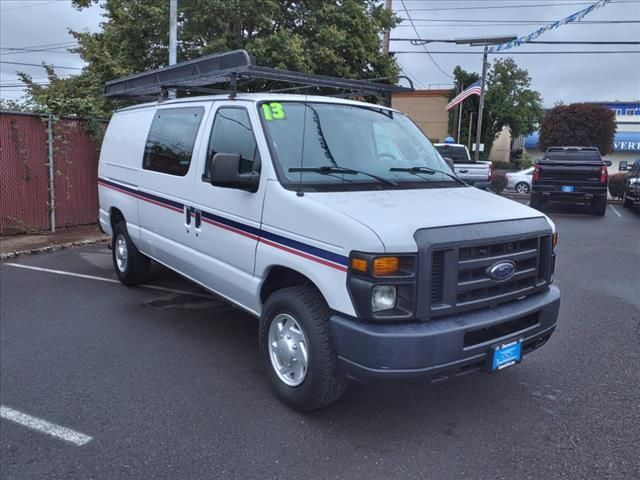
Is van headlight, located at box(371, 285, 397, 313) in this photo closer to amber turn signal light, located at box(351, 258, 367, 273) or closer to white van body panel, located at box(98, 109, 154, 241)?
amber turn signal light, located at box(351, 258, 367, 273)

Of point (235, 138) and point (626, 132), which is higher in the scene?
point (626, 132)

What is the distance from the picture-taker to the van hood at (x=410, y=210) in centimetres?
306

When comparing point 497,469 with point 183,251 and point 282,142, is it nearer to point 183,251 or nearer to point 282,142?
point 282,142

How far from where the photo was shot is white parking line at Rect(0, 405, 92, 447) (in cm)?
334

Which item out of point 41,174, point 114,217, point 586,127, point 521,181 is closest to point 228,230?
point 114,217

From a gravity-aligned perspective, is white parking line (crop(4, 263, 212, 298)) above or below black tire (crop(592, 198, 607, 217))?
below

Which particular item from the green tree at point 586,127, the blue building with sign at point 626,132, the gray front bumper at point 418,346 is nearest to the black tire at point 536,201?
the gray front bumper at point 418,346

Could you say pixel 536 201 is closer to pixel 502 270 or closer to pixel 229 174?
pixel 502 270

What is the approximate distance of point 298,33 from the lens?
13.5 m

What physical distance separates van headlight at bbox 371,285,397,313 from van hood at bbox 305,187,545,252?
23 cm

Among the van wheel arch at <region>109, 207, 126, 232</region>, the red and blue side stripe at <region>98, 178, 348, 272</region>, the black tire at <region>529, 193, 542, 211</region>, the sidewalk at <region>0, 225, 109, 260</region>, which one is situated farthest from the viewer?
the black tire at <region>529, 193, 542, 211</region>

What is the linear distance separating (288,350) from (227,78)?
256 centimetres

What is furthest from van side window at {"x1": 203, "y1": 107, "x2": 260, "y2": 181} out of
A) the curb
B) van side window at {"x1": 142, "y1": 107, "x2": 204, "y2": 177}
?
the curb

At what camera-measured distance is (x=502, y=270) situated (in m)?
3.36
